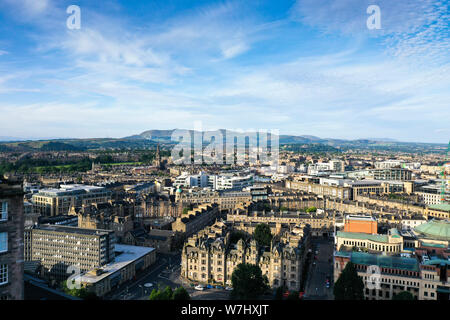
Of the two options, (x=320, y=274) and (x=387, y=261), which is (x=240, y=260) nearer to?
(x=320, y=274)

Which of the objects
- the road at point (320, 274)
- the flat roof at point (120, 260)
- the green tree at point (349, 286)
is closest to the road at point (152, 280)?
the flat roof at point (120, 260)

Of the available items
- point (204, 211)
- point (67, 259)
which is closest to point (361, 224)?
point (204, 211)

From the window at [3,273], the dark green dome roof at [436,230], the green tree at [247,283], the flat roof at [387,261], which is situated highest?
the window at [3,273]

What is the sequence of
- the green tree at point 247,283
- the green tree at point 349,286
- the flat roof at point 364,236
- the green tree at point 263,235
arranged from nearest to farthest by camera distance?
the green tree at point 349,286 → the green tree at point 247,283 → the flat roof at point 364,236 → the green tree at point 263,235

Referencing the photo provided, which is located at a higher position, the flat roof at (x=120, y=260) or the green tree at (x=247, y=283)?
the green tree at (x=247, y=283)

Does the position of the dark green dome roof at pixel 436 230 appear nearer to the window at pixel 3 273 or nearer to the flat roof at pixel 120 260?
the flat roof at pixel 120 260

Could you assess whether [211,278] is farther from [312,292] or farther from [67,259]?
[67,259]
